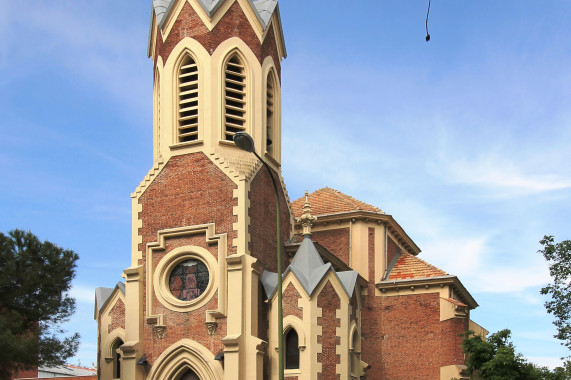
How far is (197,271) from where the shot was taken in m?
30.2

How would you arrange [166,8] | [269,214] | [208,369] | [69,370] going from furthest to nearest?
[69,370] → [166,8] → [269,214] → [208,369]

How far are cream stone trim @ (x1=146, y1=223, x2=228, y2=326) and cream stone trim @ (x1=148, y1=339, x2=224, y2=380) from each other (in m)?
1.07

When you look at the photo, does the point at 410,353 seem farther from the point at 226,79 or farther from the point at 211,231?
the point at 226,79

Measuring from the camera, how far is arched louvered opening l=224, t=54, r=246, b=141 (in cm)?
3197

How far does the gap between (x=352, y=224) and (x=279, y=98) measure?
8.21 m

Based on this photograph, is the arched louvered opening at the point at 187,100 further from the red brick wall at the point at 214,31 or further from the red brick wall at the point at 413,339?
the red brick wall at the point at 413,339

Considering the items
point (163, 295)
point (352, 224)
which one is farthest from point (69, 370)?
point (163, 295)

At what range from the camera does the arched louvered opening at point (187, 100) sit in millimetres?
32000

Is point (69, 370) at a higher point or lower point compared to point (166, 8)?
lower

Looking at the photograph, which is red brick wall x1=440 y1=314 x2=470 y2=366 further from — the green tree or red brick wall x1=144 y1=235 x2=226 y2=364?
the green tree

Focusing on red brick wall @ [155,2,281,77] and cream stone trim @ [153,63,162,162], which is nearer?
red brick wall @ [155,2,281,77]

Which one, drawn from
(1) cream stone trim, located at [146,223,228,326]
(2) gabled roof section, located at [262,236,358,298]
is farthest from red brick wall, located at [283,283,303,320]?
(1) cream stone trim, located at [146,223,228,326]

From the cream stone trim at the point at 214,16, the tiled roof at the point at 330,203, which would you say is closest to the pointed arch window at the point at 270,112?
the cream stone trim at the point at 214,16

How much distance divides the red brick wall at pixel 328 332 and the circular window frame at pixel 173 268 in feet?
12.3
